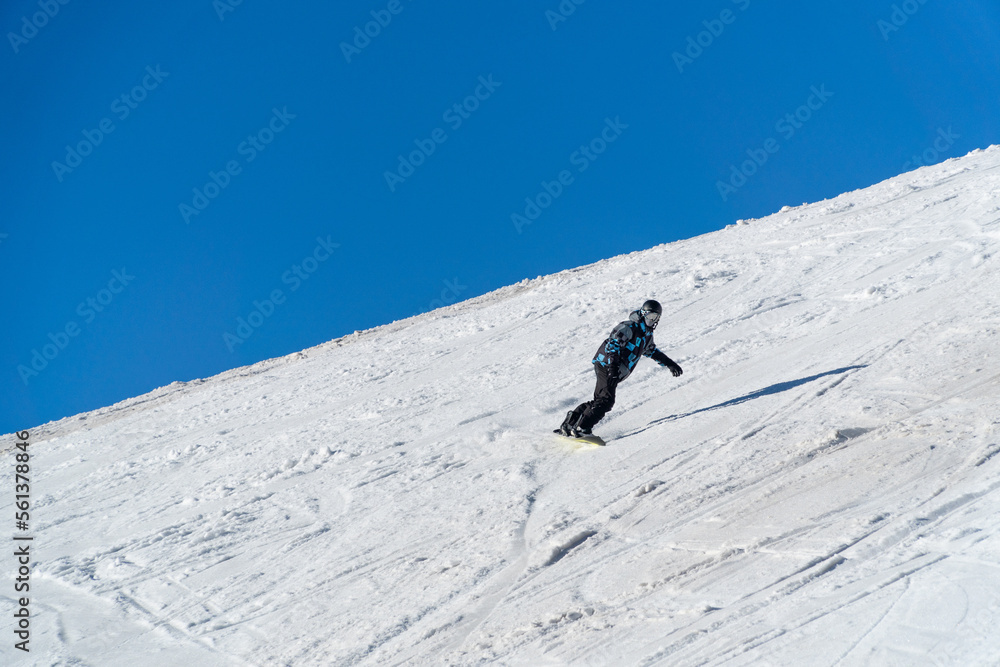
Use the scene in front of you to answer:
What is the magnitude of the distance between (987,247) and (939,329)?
154 inches

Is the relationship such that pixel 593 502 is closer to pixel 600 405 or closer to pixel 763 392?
pixel 600 405

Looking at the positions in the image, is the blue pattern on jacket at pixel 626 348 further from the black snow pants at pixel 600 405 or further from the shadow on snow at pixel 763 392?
the shadow on snow at pixel 763 392

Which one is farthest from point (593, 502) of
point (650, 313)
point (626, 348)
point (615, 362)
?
point (650, 313)

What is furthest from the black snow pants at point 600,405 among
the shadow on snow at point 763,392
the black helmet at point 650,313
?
the black helmet at point 650,313

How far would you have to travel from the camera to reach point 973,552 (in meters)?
4.34

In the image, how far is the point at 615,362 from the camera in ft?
26.8

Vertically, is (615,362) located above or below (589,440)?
above

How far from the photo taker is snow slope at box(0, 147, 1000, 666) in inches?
173

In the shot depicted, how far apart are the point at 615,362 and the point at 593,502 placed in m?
2.15

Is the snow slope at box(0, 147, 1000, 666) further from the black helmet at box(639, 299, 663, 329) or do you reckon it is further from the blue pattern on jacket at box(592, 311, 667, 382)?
the black helmet at box(639, 299, 663, 329)

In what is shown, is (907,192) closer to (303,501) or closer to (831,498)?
(831,498)

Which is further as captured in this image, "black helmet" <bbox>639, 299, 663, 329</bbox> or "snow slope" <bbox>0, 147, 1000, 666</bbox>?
"black helmet" <bbox>639, 299, 663, 329</bbox>

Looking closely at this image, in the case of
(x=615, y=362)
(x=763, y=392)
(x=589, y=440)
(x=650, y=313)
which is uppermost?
(x=650, y=313)

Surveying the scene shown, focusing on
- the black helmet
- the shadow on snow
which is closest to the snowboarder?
the black helmet
